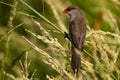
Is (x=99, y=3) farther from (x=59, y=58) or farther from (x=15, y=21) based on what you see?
(x=59, y=58)

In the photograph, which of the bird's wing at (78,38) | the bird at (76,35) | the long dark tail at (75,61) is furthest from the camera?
the bird's wing at (78,38)

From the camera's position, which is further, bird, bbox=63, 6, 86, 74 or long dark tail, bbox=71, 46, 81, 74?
bird, bbox=63, 6, 86, 74

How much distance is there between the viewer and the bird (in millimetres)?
3354

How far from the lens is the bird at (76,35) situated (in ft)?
11.0

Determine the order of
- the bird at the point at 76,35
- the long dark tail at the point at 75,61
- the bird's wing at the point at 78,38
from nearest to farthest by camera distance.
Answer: the long dark tail at the point at 75,61 < the bird at the point at 76,35 < the bird's wing at the point at 78,38

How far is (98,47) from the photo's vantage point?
3146 mm

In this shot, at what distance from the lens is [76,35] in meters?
3.94

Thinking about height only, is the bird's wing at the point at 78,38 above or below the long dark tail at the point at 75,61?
below

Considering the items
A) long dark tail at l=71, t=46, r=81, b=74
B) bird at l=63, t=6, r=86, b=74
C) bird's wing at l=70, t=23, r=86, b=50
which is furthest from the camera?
bird's wing at l=70, t=23, r=86, b=50

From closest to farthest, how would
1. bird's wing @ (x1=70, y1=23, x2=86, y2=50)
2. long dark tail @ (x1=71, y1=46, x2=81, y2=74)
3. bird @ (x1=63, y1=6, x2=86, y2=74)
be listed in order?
long dark tail @ (x1=71, y1=46, x2=81, y2=74) → bird @ (x1=63, y1=6, x2=86, y2=74) → bird's wing @ (x1=70, y1=23, x2=86, y2=50)

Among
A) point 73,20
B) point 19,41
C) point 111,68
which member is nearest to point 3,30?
point 19,41

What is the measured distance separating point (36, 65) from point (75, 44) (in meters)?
1.65

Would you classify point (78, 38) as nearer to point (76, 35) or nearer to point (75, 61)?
point (76, 35)

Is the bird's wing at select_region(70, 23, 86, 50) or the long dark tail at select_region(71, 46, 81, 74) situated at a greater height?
the long dark tail at select_region(71, 46, 81, 74)
